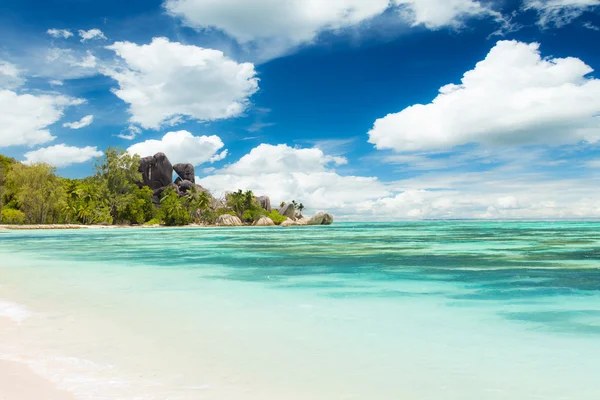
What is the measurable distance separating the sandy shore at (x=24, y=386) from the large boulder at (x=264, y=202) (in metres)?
101

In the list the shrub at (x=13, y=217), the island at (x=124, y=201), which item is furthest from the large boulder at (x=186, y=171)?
the shrub at (x=13, y=217)

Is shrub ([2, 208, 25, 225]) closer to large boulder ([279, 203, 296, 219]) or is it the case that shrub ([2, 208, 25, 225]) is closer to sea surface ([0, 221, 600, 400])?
large boulder ([279, 203, 296, 219])

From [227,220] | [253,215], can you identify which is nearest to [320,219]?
[253,215]

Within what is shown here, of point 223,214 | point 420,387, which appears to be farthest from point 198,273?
point 223,214

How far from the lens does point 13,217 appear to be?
59.9 meters

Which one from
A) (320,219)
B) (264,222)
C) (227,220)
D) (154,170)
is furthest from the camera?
(320,219)

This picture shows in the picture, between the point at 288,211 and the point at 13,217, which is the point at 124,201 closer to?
the point at 13,217

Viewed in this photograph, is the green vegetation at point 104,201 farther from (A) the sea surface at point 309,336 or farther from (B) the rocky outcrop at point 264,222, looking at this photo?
(A) the sea surface at point 309,336

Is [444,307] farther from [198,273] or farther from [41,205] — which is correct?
[41,205]

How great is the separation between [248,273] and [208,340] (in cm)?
764

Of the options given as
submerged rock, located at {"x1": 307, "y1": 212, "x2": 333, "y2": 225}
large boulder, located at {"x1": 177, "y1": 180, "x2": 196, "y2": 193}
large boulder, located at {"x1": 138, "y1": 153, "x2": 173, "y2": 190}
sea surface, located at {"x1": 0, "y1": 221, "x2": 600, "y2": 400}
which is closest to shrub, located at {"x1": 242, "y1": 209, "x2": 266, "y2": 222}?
submerged rock, located at {"x1": 307, "y1": 212, "x2": 333, "y2": 225}

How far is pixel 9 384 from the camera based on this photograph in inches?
147

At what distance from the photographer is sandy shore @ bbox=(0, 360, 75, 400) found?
3.53 meters

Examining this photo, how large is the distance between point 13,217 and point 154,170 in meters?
35.8
